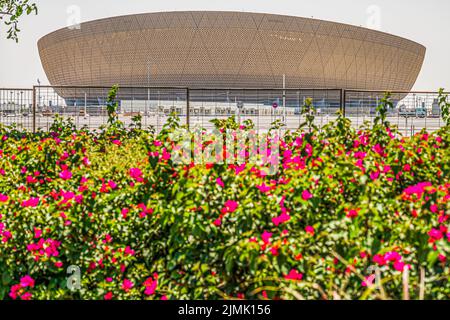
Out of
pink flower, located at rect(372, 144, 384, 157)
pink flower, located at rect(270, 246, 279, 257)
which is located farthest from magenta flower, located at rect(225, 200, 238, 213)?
pink flower, located at rect(372, 144, 384, 157)

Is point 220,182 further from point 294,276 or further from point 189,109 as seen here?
point 189,109

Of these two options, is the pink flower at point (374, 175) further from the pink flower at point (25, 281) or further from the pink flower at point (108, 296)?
the pink flower at point (25, 281)

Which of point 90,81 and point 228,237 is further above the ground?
point 90,81

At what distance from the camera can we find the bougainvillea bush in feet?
8.96

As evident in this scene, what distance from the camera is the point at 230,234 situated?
9.99 ft

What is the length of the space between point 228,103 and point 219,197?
13.3 m

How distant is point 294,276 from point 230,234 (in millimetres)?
538

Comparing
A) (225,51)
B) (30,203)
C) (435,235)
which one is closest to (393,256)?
(435,235)

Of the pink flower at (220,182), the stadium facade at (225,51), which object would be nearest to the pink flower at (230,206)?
the pink flower at (220,182)

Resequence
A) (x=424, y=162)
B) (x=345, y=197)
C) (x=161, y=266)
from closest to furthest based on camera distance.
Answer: (x=161, y=266) < (x=345, y=197) < (x=424, y=162)

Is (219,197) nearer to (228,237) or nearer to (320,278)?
(228,237)
